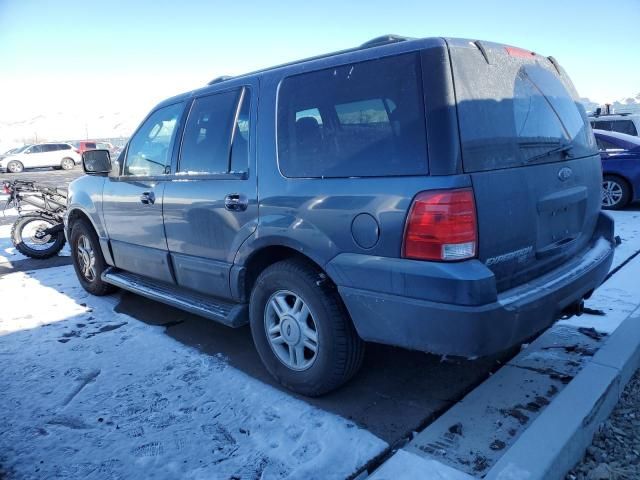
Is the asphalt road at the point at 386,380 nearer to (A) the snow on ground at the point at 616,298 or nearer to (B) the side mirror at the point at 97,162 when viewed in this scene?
(A) the snow on ground at the point at 616,298

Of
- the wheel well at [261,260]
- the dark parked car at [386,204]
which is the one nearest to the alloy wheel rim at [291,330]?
the dark parked car at [386,204]

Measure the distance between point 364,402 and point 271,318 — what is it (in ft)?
2.50

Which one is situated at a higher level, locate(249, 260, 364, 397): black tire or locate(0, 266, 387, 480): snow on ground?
locate(249, 260, 364, 397): black tire

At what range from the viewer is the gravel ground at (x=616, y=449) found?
219 cm

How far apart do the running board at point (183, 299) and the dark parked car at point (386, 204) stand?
18 millimetres

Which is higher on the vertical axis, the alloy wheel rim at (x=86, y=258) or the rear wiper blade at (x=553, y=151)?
the rear wiper blade at (x=553, y=151)

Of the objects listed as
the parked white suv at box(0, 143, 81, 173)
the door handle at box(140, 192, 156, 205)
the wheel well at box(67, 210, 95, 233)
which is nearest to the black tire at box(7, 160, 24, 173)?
the parked white suv at box(0, 143, 81, 173)

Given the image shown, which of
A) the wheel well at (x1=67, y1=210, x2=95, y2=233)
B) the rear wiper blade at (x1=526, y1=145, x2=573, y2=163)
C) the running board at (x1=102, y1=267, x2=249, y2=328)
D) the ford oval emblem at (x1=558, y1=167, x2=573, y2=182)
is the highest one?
the rear wiper blade at (x1=526, y1=145, x2=573, y2=163)

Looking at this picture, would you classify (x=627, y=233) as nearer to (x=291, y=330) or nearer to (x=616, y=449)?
(x=616, y=449)

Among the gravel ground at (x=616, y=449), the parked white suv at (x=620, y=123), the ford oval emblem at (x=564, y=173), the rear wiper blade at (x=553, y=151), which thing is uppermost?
the parked white suv at (x=620, y=123)

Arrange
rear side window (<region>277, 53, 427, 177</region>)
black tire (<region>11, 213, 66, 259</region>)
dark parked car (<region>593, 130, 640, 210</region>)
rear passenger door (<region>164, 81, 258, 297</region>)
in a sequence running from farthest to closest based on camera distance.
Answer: dark parked car (<region>593, 130, 640, 210</region>) < black tire (<region>11, 213, 66, 259</region>) < rear passenger door (<region>164, 81, 258, 297</region>) < rear side window (<region>277, 53, 427, 177</region>)

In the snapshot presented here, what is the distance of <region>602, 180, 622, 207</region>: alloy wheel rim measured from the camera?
8.66 metres

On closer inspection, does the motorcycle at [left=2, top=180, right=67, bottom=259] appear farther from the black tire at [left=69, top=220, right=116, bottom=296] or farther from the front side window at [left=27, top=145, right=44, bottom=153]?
the front side window at [left=27, top=145, right=44, bottom=153]

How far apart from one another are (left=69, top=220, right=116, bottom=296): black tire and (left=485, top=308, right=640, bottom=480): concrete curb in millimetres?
4187
